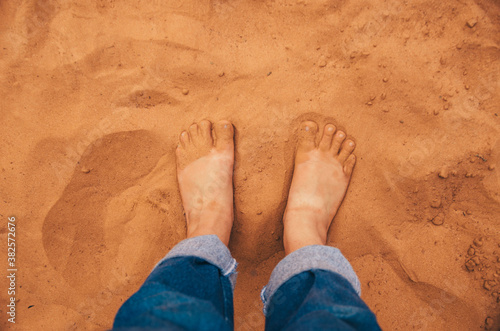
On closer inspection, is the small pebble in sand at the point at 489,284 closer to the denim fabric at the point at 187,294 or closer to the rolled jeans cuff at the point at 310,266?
the rolled jeans cuff at the point at 310,266

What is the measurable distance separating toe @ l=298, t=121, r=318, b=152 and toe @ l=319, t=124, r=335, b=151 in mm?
47

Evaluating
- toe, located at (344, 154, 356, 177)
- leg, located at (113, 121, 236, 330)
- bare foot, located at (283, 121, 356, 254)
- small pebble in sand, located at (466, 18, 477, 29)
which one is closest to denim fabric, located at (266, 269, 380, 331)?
leg, located at (113, 121, 236, 330)

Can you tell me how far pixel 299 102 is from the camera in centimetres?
146

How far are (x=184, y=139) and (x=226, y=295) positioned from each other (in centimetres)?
90

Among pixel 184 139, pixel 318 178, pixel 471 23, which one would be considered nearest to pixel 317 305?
pixel 318 178

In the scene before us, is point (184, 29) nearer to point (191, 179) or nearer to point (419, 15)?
point (191, 179)

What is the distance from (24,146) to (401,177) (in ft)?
6.84

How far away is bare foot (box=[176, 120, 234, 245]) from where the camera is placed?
1490 millimetres

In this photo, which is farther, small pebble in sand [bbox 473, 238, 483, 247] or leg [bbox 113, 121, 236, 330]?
small pebble in sand [bbox 473, 238, 483, 247]

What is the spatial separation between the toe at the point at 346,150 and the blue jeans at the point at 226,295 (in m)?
0.65

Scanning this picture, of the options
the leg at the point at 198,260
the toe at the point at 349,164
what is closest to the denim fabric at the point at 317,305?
the leg at the point at 198,260

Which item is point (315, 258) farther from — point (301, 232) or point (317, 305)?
point (301, 232)

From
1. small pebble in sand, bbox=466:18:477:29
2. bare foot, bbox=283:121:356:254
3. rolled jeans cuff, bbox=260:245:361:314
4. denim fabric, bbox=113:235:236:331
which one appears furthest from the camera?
bare foot, bbox=283:121:356:254

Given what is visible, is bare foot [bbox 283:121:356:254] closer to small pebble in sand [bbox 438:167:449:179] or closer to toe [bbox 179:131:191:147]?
small pebble in sand [bbox 438:167:449:179]
